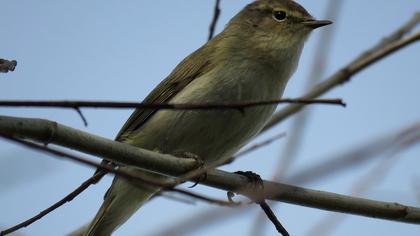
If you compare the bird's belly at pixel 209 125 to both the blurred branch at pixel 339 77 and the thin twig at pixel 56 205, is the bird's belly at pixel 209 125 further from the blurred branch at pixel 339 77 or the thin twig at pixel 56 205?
the thin twig at pixel 56 205

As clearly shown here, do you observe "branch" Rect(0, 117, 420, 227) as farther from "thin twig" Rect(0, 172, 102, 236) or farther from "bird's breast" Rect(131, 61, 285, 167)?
"bird's breast" Rect(131, 61, 285, 167)

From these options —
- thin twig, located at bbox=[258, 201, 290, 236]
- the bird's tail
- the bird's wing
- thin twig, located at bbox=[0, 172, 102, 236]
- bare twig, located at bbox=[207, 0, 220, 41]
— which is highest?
bare twig, located at bbox=[207, 0, 220, 41]

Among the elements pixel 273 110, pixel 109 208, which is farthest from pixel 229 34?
pixel 109 208

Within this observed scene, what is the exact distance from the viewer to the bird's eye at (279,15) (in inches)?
248

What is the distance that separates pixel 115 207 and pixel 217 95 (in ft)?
4.89

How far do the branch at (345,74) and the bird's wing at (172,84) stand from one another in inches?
32.4

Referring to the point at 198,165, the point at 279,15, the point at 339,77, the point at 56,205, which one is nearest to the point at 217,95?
the point at 339,77

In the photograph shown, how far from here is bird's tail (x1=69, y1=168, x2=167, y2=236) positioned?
561cm

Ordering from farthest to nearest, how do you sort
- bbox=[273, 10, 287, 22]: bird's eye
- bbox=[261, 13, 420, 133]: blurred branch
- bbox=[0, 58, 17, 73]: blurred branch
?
bbox=[273, 10, 287, 22]: bird's eye, bbox=[261, 13, 420, 133]: blurred branch, bbox=[0, 58, 17, 73]: blurred branch

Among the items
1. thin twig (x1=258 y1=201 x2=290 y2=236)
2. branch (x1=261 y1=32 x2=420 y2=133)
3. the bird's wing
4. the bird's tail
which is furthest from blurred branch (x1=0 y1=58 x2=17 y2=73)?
the bird's tail

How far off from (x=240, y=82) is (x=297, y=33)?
3.93ft

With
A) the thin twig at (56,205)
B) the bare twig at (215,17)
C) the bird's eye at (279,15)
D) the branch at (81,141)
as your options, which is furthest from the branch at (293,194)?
the bird's eye at (279,15)

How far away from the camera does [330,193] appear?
4.05m

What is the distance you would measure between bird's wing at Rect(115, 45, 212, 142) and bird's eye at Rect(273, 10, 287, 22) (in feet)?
2.78
